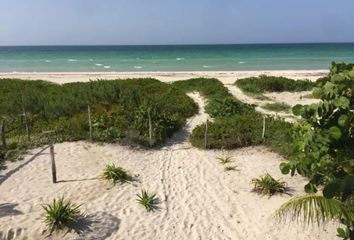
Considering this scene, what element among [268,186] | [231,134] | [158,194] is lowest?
[158,194]

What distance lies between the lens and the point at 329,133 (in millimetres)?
4914

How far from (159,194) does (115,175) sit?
164 centimetres

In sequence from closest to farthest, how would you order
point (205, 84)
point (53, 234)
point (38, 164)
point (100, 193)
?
point (53, 234) < point (100, 193) < point (38, 164) < point (205, 84)

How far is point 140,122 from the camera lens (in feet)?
57.6

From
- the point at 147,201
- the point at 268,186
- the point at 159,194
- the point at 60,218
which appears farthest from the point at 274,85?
the point at 60,218

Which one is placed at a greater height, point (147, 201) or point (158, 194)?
point (147, 201)

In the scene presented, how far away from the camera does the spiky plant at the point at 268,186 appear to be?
453 inches

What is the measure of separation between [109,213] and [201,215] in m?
2.35

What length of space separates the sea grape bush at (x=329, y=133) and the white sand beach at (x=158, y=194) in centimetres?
455

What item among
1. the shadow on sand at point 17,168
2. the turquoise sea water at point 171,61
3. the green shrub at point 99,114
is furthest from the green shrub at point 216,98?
the turquoise sea water at point 171,61

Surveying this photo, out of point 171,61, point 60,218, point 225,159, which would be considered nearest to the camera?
point 60,218

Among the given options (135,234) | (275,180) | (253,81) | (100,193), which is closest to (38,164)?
(100,193)

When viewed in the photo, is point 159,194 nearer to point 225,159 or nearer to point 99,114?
point 225,159

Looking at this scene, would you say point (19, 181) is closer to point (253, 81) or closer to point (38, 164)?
point (38, 164)
